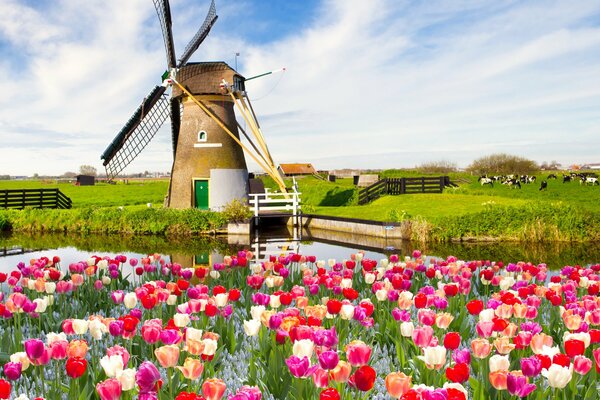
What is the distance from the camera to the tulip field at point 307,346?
9.31 ft

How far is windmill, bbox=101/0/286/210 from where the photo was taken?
25.0 meters

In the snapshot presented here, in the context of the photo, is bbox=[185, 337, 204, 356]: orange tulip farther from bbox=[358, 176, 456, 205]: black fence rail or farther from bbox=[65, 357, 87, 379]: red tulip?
bbox=[358, 176, 456, 205]: black fence rail

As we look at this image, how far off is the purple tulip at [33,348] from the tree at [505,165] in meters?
69.3

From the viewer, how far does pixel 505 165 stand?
69.0 meters

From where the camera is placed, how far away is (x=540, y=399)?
3029 mm

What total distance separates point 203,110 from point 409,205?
424 inches

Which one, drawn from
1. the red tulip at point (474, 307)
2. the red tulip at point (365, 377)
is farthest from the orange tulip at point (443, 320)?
the red tulip at point (365, 377)

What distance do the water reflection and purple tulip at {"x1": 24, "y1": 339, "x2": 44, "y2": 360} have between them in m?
12.0

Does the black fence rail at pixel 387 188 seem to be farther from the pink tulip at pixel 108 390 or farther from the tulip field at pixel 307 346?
the pink tulip at pixel 108 390

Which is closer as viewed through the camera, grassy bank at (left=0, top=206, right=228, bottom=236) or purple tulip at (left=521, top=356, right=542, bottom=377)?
purple tulip at (left=521, top=356, right=542, bottom=377)

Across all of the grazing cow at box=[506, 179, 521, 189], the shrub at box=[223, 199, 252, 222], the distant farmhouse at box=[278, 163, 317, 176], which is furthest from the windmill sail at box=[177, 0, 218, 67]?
the distant farmhouse at box=[278, 163, 317, 176]

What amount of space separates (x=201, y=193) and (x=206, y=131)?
2875mm

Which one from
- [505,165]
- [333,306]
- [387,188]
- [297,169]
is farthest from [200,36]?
[505,165]

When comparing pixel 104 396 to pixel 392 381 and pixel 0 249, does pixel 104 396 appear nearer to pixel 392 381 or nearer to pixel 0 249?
pixel 392 381
